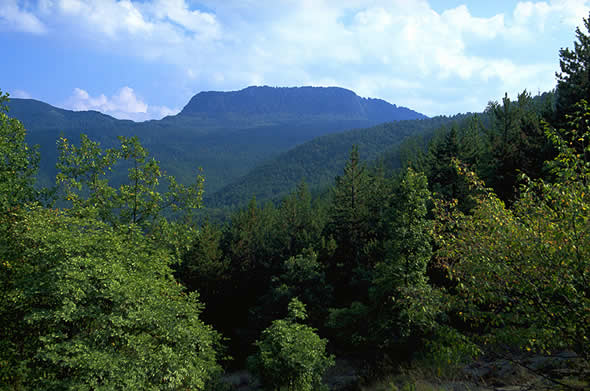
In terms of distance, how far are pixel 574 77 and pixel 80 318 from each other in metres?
31.6

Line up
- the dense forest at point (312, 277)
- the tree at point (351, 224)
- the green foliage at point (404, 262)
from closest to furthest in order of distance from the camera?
1. the dense forest at point (312, 277)
2. the green foliage at point (404, 262)
3. the tree at point (351, 224)

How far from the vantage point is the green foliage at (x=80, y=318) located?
10289 mm

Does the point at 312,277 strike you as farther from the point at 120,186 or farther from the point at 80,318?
the point at 80,318

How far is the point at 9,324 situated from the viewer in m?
12.3

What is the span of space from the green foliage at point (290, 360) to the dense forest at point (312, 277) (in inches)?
3.1

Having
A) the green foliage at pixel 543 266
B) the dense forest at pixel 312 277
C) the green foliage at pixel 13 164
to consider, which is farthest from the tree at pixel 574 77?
the green foliage at pixel 13 164

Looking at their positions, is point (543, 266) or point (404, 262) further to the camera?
point (404, 262)

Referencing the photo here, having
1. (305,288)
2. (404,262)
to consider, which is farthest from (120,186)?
(305,288)

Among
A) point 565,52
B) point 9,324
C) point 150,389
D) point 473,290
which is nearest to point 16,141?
point 9,324

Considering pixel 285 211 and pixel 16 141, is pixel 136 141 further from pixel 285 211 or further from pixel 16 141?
pixel 285 211

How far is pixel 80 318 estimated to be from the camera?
11953 mm

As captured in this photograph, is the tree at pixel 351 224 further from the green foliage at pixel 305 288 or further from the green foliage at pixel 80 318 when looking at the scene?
the green foliage at pixel 80 318

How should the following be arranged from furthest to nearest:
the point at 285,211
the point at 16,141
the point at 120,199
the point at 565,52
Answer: the point at 285,211 < the point at 565,52 < the point at 120,199 < the point at 16,141

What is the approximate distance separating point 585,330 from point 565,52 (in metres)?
26.4
